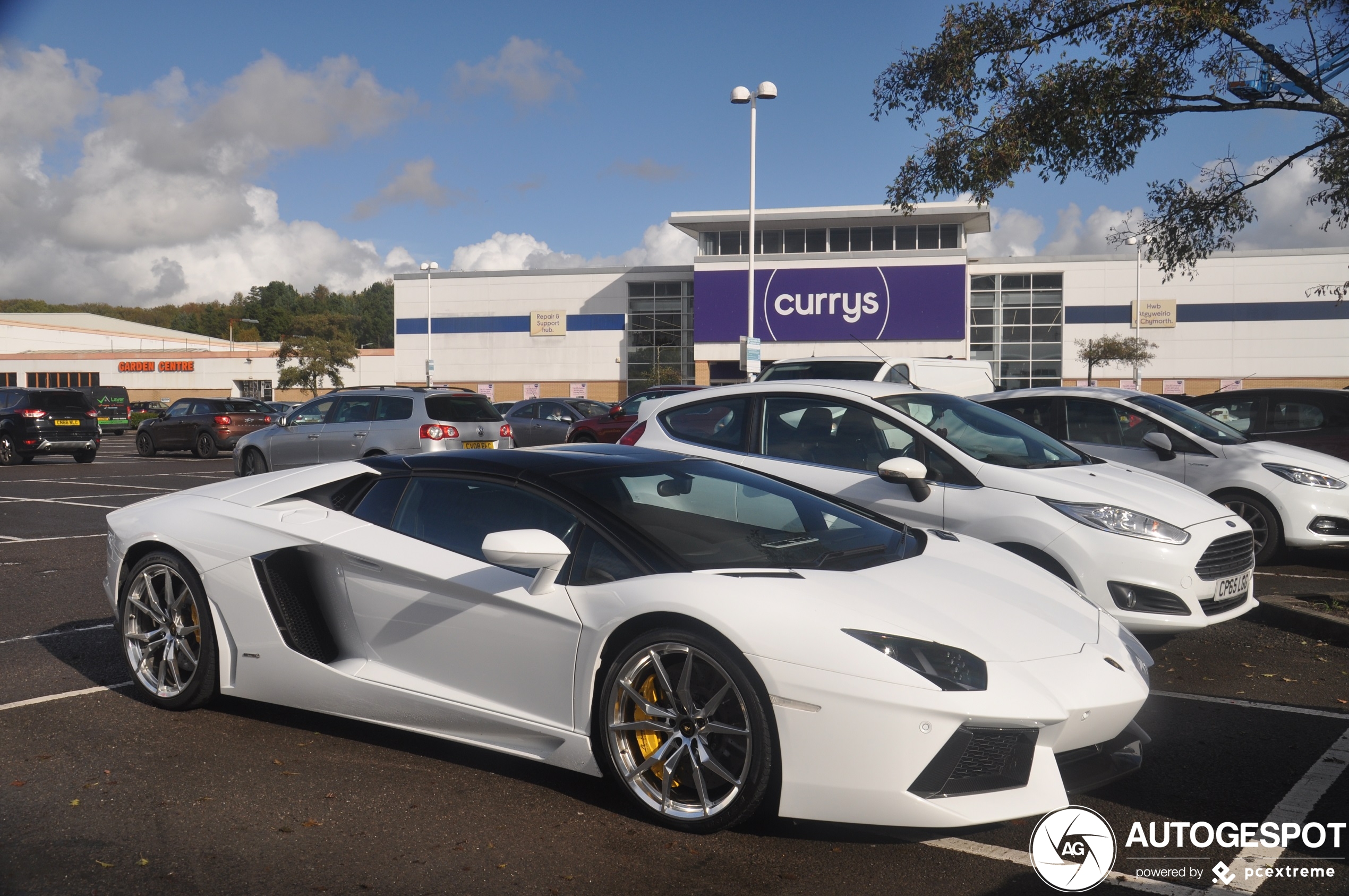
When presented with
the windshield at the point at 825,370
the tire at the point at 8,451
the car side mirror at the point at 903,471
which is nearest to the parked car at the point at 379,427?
the windshield at the point at 825,370

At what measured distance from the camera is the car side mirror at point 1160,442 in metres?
8.65

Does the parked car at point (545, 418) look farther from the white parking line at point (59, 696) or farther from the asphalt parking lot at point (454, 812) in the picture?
the asphalt parking lot at point (454, 812)

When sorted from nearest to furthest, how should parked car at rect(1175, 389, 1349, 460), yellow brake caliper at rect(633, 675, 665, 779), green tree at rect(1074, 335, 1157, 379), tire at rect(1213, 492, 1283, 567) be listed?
yellow brake caliper at rect(633, 675, 665, 779)
tire at rect(1213, 492, 1283, 567)
parked car at rect(1175, 389, 1349, 460)
green tree at rect(1074, 335, 1157, 379)

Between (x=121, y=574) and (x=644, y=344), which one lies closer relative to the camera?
(x=121, y=574)

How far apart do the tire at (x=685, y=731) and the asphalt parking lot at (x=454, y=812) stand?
0.13 metres

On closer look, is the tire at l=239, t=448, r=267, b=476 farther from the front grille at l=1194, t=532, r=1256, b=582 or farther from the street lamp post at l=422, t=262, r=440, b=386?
the street lamp post at l=422, t=262, r=440, b=386

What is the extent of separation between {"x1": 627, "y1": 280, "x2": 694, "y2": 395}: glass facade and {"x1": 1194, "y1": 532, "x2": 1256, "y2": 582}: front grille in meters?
51.4

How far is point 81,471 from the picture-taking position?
21.1 metres

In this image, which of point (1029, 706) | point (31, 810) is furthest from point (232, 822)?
point (1029, 706)

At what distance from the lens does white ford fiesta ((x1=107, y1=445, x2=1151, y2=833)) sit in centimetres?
318

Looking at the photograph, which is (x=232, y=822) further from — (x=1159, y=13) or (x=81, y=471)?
(x=81, y=471)

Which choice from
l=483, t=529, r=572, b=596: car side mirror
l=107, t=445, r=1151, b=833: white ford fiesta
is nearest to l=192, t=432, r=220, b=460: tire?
l=107, t=445, r=1151, b=833: white ford fiesta

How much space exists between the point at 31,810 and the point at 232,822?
723 mm

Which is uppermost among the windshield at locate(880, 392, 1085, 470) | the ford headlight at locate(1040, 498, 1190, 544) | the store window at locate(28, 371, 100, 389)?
the store window at locate(28, 371, 100, 389)
